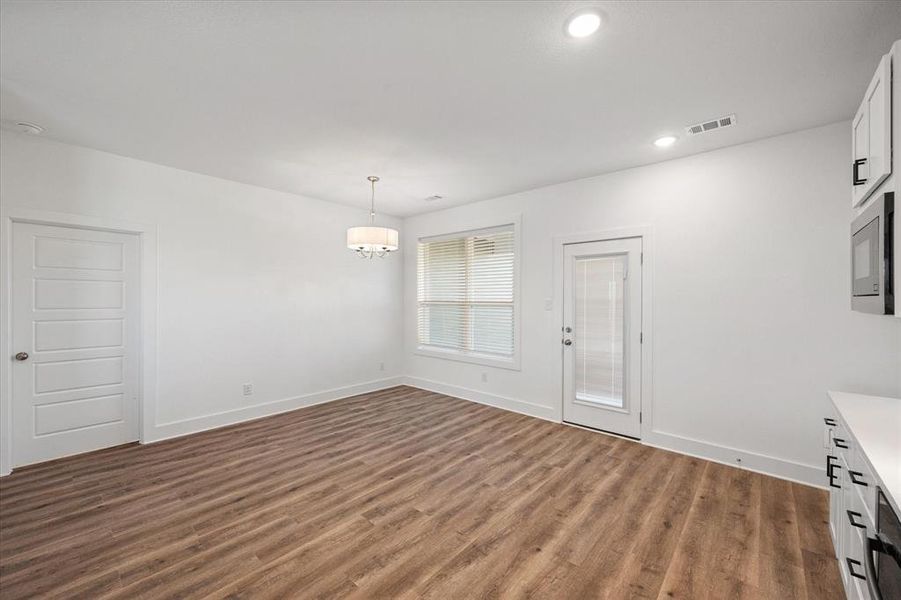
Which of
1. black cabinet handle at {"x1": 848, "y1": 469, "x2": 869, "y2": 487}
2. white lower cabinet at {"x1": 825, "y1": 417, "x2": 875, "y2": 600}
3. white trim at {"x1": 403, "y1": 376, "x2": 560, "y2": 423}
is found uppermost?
black cabinet handle at {"x1": 848, "y1": 469, "x2": 869, "y2": 487}

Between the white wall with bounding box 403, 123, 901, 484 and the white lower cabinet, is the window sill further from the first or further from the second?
the white lower cabinet

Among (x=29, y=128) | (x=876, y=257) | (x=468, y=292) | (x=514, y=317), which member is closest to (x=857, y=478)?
(x=876, y=257)

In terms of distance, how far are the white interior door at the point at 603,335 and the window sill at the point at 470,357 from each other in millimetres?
783

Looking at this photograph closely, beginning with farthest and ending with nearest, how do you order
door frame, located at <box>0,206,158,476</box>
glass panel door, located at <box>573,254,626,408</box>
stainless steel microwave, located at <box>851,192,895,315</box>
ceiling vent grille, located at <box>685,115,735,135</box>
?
glass panel door, located at <box>573,254,626,408</box> < door frame, located at <box>0,206,158,476</box> < ceiling vent grille, located at <box>685,115,735,135</box> < stainless steel microwave, located at <box>851,192,895,315</box>

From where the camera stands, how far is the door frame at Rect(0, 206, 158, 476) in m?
3.15

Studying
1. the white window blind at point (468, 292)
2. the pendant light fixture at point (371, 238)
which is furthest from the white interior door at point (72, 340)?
the white window blind at point (468, 292)

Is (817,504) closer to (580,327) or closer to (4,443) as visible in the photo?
(580,327)

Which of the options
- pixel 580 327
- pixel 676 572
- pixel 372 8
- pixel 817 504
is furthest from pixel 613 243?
pixel 372 8

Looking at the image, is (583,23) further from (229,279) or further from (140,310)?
(140,310)

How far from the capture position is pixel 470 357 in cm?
550

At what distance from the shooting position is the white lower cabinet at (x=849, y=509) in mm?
1497

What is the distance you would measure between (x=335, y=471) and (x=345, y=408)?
6.08ft

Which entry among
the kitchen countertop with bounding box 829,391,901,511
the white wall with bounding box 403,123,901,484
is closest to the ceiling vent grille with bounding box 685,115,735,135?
the white wall with bounding box 403,123,901,484

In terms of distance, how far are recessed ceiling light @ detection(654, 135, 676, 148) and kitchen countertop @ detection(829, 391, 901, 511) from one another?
220 cm
